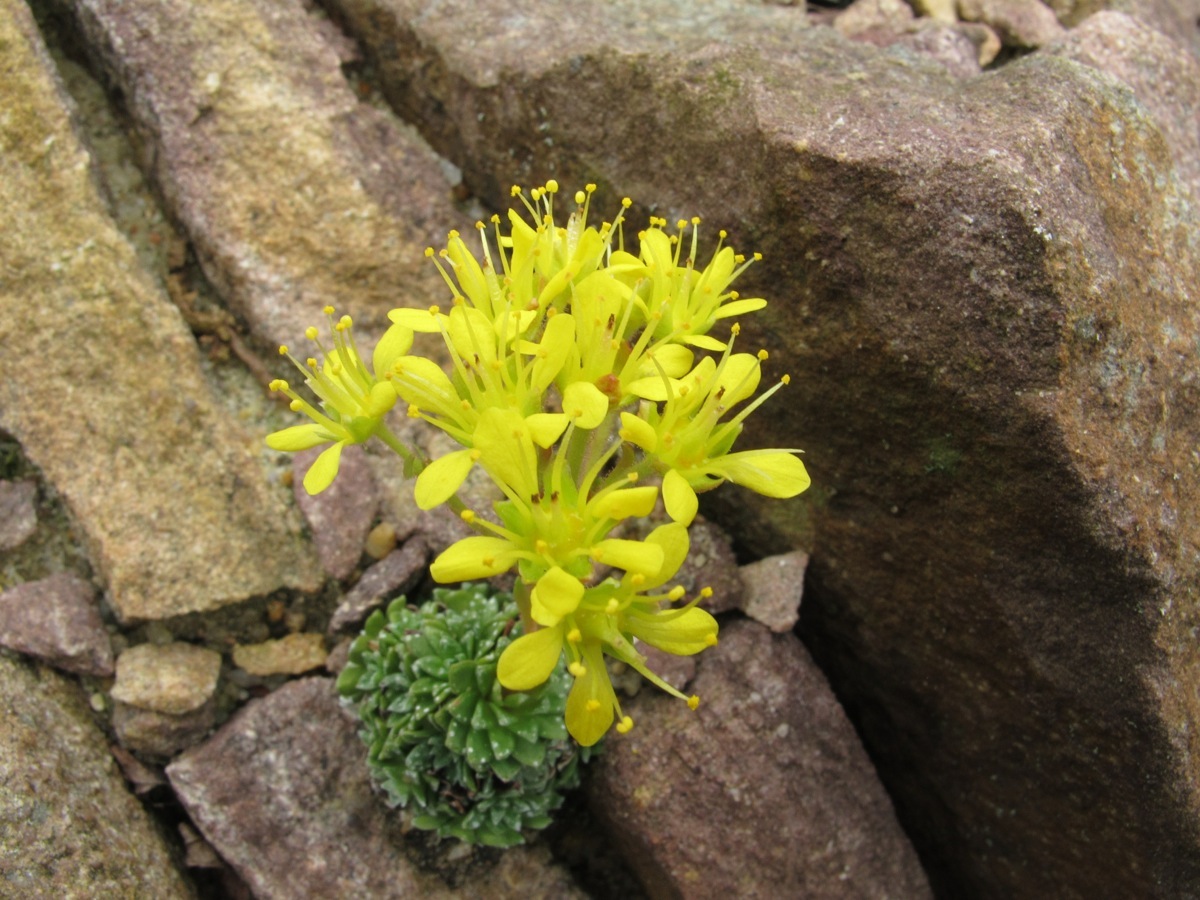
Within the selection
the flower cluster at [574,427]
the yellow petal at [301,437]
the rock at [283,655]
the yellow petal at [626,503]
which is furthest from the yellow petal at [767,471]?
the rock at [283,655]

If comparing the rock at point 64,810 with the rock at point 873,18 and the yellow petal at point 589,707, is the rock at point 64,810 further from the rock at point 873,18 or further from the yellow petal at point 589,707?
the rock at point 873,18

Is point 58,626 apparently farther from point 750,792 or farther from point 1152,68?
point 1152,68

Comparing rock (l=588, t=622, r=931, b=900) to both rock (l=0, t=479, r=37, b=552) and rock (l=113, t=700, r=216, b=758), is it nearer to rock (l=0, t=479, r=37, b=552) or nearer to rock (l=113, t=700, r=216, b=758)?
rock (l=113, t=700, r=216, b=758)

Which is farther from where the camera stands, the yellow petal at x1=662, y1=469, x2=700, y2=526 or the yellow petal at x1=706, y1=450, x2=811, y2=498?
the yellow petal at x1=706, y1=450, x2=811, y2=498

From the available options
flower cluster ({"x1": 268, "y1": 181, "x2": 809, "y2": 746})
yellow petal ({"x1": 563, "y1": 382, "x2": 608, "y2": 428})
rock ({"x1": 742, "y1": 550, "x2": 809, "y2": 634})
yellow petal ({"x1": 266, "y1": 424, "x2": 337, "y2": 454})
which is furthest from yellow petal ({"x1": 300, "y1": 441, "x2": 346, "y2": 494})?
rock ({"x1": 742, "y1": 550, "x2": 809, "y2": 634})

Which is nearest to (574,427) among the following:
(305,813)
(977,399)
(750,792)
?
(977,399)

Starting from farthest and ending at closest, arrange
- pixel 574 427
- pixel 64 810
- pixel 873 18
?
pixel 873 18 → pixel 64 810 → pixel 574 427
